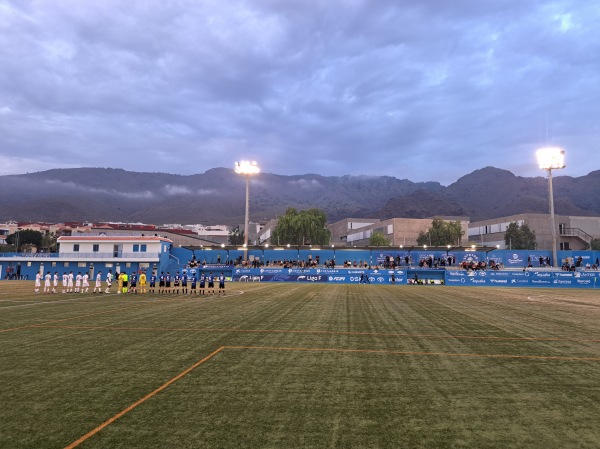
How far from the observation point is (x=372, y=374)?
7863 mm

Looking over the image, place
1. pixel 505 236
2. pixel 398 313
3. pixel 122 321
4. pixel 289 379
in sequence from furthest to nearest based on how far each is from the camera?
pixel 505 236, pixel 398 313, pixel 122 321, pixel 289 379

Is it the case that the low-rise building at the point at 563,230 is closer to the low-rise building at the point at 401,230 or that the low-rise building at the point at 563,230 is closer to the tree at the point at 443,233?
the tree at the point at 443,233

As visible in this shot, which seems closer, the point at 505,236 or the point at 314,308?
the point at 314,308

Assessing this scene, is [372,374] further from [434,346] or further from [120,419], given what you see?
[120,419]

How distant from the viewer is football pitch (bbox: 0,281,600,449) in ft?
16.4

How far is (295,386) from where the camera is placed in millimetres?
6996

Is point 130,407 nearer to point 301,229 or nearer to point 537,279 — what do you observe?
point 537,279

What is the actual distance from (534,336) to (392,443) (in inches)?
396

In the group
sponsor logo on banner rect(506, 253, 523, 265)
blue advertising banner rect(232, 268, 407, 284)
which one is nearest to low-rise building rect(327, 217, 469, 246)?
sponsor logo on banner rect(506, 253, 523, 265)

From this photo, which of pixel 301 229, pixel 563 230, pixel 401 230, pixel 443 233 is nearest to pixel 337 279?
pixel 301 229

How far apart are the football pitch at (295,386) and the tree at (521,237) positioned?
321 ft

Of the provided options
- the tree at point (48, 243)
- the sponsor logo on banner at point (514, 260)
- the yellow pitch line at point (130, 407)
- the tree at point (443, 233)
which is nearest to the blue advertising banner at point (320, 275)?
the sponsor logo on banner at point (514, 260)

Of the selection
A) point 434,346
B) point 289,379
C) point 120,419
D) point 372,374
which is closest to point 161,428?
point 120,419

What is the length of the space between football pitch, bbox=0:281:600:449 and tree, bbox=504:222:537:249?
97.9 m
